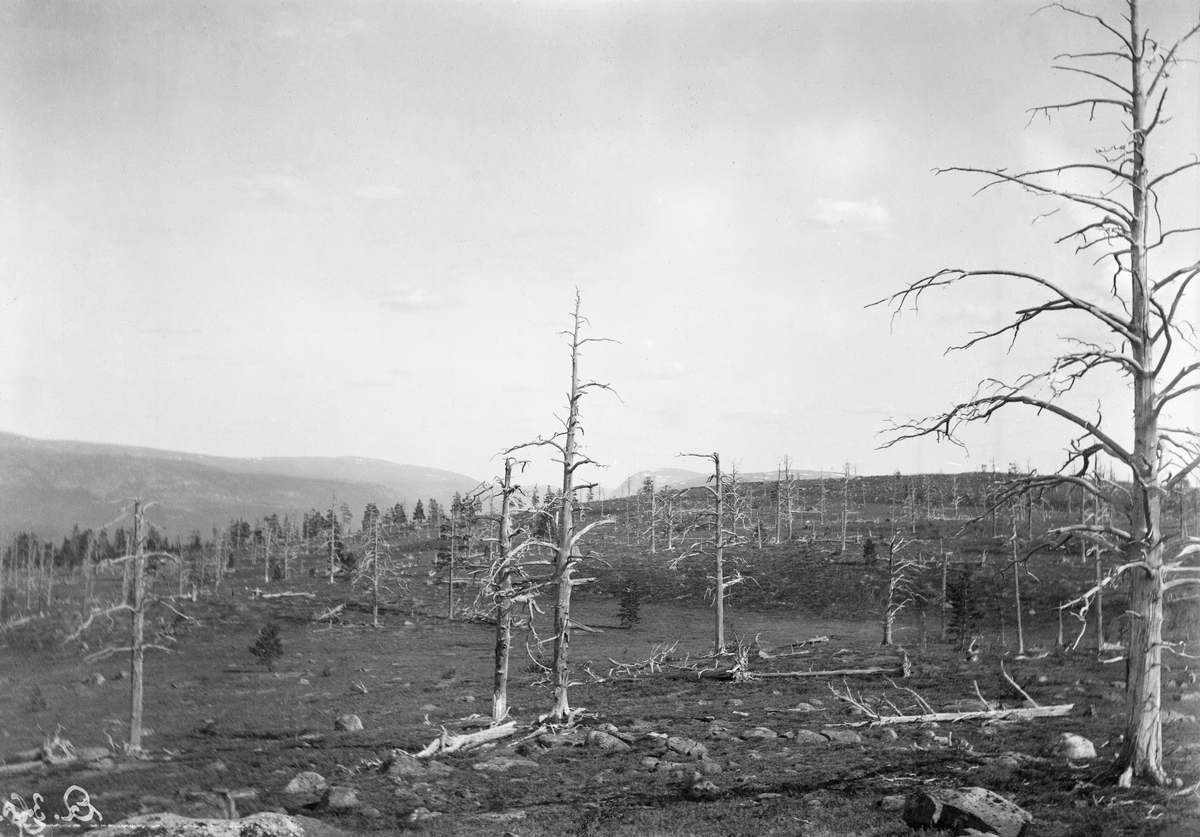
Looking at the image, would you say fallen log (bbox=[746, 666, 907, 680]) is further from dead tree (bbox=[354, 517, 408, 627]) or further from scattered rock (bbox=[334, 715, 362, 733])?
dead tree (bbox=[354, 517, 408, 627])

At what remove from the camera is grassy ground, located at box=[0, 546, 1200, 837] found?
43.1ft

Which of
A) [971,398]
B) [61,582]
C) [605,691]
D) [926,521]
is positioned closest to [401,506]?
[61,582]

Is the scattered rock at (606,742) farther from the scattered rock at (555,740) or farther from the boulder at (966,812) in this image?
the boulder at (966,812)

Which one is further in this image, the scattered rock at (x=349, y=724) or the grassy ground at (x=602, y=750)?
the scattered rock at (x=349, y=724)

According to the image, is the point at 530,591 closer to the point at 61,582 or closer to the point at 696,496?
the point at 61,582

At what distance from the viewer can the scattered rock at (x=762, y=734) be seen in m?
20.0

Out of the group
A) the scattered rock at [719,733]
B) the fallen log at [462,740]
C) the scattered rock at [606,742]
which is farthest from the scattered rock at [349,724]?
the scattered rock at [719,733]

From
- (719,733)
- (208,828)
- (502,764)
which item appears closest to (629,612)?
(719,733)

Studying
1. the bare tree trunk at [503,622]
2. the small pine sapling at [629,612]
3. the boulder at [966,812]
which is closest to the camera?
the boulder at [966,812]

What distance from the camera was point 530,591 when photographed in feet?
73.8

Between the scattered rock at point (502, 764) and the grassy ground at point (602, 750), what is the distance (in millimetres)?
332

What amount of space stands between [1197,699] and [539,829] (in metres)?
18.1

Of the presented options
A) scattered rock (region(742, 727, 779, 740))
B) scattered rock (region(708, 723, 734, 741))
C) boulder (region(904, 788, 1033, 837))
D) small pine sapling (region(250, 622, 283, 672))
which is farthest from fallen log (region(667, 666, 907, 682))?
small pine sapling (region(250, 622, 283, 672))

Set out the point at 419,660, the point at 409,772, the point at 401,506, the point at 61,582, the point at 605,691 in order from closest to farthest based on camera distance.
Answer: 1. the point at 409,772
2. the point at 605,691
3. the point at 419,660
4. the point at 61,582
5. the point at 401,506
